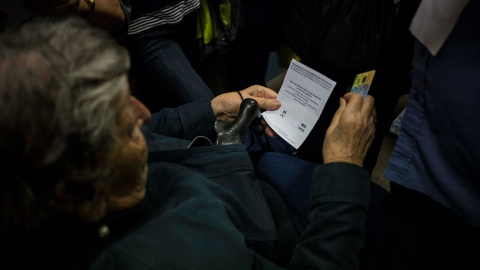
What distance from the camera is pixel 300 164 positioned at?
3.32 ft

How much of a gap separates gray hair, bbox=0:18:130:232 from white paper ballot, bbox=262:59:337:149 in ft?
2.16

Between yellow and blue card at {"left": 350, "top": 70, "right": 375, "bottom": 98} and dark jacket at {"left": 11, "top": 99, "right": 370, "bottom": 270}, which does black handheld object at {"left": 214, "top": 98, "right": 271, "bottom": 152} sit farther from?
yellow and blue card at {"left": 350, "top": 70, "right": 375, "bottom": 98}

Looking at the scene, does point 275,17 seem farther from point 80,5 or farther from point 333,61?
point 80,5

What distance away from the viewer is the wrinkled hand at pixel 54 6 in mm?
806

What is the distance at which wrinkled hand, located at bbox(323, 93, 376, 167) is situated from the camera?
830 mm

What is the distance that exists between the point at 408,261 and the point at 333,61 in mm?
808

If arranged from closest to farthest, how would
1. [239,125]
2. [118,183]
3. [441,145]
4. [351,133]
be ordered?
[118,183] < [441,145] < [351,133] < [239,125]

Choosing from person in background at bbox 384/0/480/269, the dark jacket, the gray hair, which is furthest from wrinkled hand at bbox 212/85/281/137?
the gray hair

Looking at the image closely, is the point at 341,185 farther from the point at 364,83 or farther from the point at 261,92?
the point at 261,92

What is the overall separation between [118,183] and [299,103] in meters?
0.68

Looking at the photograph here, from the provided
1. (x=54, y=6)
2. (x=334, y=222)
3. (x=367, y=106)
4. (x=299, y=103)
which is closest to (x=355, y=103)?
(x=367, y=106)

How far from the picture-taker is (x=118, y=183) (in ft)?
1.86

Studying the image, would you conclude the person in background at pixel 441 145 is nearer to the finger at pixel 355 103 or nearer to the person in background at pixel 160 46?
the finger at pixel 355 103

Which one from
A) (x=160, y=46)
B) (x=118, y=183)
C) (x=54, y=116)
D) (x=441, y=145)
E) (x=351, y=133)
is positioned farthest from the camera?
(x=160, y=46)
